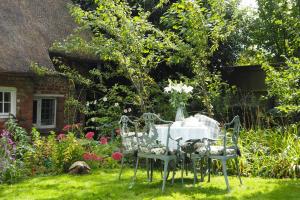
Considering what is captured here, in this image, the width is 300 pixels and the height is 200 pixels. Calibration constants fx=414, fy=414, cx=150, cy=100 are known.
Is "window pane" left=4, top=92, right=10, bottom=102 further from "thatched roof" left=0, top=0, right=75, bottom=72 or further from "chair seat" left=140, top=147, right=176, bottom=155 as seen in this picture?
"chair seat" left=140, top=147, right=176, bottom=155

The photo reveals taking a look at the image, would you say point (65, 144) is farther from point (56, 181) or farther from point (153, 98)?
Answer: point (153, 98)

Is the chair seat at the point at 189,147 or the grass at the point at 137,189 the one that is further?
the chair seat at the point at 189,147

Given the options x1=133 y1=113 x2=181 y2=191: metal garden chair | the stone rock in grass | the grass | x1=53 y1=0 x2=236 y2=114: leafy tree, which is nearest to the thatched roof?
x1=53 y1=0 x2=236 y2=114: leafy tree

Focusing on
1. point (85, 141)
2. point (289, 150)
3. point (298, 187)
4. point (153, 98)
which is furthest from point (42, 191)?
point (153, 98)

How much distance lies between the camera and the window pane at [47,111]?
40.4 feet

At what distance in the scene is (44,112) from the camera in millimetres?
12352

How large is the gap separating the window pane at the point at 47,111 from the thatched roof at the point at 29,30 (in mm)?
1542

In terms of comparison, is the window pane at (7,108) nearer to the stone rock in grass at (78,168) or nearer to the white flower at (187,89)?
the stone rock in grass at (78,168)

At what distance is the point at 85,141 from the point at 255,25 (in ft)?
43.2

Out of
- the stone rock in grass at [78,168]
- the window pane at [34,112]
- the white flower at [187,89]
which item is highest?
the white flower at [187,89]

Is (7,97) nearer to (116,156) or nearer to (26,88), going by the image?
(26,88)

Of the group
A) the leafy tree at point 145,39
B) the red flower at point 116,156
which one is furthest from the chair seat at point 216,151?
the leafy tree at point 145,39

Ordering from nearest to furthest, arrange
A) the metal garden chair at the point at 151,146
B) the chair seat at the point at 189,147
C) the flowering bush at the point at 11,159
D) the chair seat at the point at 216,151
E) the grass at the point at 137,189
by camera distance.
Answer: the grass at the point at 137,189, the metal garden chair at the point at 151,146, the chair seat at the point at 216,151, the chair seat at the point at 189,147, the flowering bush at the point at 11,159

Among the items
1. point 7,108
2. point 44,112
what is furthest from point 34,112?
point 7,108
